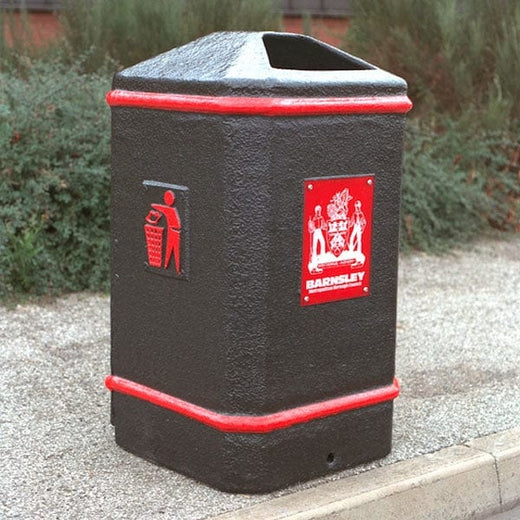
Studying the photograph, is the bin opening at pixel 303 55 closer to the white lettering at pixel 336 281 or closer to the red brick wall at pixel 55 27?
the white lettering at pixel 336 281

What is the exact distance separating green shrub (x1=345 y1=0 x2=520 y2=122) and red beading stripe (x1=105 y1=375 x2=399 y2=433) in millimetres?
4931

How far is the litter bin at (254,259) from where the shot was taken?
3881 millimetres

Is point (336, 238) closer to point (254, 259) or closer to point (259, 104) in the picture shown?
point (254, 259)

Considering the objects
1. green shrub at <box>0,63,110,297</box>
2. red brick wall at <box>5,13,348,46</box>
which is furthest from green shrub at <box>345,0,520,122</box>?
green shrub at <box>0,63,110,297</box>

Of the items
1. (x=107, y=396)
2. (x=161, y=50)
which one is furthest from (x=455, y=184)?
(x=107, y=396)

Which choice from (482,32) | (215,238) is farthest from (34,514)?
(482,32)

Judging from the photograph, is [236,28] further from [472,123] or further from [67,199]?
[67,199]

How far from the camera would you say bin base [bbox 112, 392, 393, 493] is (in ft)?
13.2

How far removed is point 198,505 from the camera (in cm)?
395

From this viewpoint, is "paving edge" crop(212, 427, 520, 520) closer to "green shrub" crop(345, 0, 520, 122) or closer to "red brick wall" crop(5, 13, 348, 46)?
"green shrub" crop(345, 0, 520, 122)

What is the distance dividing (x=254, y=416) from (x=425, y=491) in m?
0.72

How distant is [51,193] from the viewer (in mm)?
6805

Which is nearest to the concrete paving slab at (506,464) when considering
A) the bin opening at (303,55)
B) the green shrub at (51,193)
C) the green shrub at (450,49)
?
the bin opening at (303,55)

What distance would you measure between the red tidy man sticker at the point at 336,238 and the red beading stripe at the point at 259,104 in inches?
9.5
